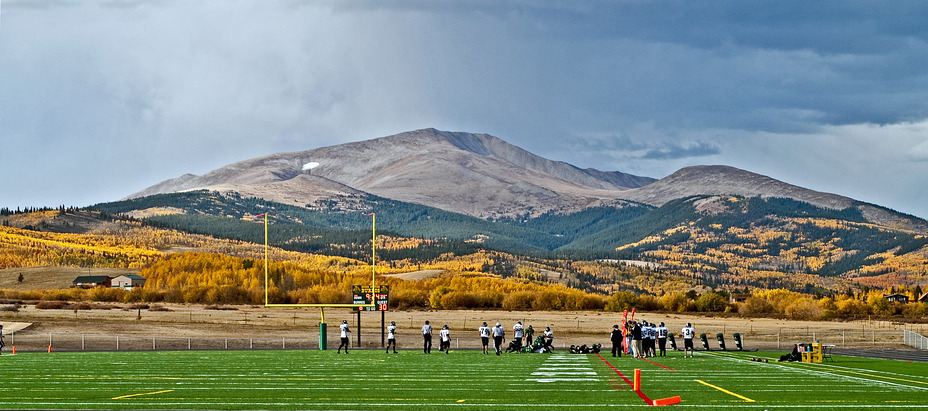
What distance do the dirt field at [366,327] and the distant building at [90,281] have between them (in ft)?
147

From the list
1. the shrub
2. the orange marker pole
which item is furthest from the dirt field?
the orange marker pole

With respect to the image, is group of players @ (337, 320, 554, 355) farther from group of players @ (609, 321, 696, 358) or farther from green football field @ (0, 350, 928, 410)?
green football field @ (0, 350, 928, 410)

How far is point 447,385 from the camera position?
27.2m

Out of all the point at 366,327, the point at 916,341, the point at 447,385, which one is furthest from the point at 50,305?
the point at 447,385

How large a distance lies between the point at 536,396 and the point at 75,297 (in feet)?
423

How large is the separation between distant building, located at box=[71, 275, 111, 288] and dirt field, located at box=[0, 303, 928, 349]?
147 feet

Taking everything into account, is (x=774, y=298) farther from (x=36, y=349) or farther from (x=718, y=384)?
(x=718, y=384)

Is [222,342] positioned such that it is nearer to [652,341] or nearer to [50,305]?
[652,341]

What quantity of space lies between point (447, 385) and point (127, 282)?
14581 cm

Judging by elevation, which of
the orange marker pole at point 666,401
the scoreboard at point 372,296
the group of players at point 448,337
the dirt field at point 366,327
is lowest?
the dirt field at point 366,327

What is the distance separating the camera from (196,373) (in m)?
32.5

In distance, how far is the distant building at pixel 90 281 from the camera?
15500 cm

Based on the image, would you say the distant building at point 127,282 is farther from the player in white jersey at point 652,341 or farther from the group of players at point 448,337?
the player in white jersey at point 652,341

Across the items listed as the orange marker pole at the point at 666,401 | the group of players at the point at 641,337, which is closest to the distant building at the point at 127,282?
the group of players at the point at 641,337
